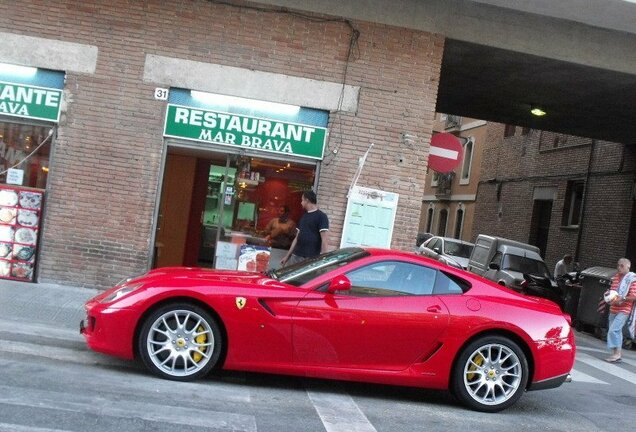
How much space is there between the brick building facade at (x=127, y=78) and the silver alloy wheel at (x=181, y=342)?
4817 millimetres

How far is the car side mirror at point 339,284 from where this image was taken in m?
6.52

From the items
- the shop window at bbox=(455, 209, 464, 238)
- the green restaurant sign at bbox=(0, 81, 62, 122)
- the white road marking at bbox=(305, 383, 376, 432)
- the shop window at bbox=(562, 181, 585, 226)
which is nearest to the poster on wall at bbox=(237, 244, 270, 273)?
the green restaurant sign at bbox=(0, 81, 62, 122)

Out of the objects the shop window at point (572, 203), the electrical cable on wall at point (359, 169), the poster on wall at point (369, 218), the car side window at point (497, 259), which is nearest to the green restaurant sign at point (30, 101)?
the electrical cable on wall at point (359, 169)

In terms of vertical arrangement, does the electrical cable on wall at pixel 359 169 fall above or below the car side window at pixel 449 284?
above

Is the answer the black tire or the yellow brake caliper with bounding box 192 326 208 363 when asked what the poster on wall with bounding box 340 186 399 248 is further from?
the yellow brake caliper with bounding box 192 326 208 363

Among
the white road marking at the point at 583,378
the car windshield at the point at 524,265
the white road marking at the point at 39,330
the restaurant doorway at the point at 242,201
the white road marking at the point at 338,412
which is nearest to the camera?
the white road marking at the point at 338,412

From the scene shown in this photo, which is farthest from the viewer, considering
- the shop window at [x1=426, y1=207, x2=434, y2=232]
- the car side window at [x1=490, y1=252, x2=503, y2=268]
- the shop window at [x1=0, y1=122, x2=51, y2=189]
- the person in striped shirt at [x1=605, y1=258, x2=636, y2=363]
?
the shop window at [x1=426, y1=207, x2=434, y2=232]

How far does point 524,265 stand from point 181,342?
45.9 ft

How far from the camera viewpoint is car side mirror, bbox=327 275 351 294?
652 centimetres

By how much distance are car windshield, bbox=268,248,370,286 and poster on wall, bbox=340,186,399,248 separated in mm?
3900

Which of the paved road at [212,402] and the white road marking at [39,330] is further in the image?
the white road marking at [39,330]

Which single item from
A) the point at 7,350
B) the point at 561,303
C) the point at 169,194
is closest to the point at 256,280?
the point at 7,350

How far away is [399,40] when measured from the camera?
1140 cm

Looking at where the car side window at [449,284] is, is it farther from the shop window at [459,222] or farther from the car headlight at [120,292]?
the shop window at [459,222]
